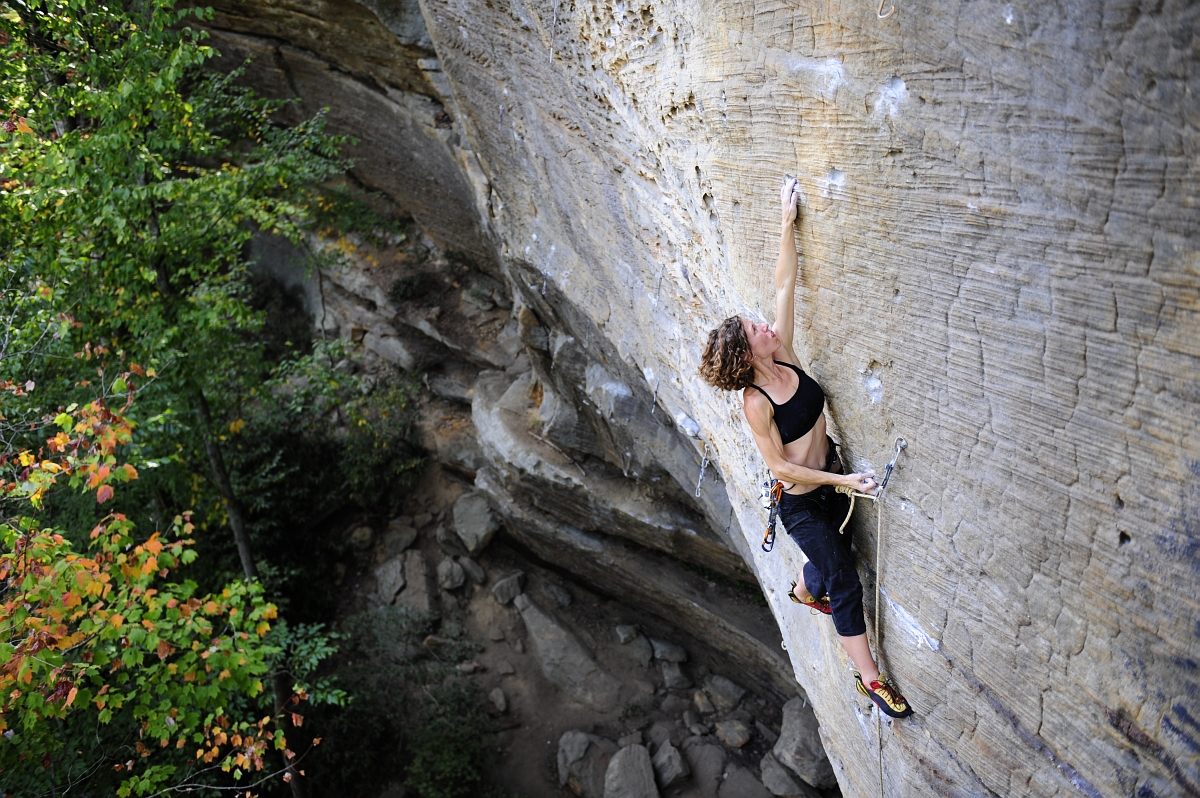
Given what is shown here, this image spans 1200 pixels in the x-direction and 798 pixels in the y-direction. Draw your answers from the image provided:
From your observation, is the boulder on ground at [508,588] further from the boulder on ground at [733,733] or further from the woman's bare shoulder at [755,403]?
the woman's bare shoulder at [755,403]

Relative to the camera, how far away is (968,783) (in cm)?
269

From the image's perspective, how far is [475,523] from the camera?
35.2ft

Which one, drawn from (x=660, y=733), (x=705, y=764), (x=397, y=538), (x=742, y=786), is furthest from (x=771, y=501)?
(x=397, y=538)

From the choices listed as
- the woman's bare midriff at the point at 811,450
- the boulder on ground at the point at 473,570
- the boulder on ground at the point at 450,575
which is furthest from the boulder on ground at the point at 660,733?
the woman's bare midriff at the point at 811,450

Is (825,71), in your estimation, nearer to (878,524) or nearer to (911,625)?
(878,524)

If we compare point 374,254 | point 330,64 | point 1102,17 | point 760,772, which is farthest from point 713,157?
point 374,254

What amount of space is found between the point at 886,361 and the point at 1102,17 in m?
1.23

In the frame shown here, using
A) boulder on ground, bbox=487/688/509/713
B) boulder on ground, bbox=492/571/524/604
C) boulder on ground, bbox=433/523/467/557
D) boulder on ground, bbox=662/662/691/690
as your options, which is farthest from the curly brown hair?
boulder on ground, bbox=433/523/467/557

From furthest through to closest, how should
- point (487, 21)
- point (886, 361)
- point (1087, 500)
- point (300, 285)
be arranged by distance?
point (300, 285) → point (487, 21) → point (886, 361) → point (1087, 500)

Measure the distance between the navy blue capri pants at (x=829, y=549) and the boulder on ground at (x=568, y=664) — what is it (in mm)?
6894

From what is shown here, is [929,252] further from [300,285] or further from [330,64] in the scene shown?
[300,285]

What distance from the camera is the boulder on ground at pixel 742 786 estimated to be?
7863 millimetres

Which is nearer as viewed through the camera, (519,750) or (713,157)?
(713,157)

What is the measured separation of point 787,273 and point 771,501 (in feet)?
3.49
